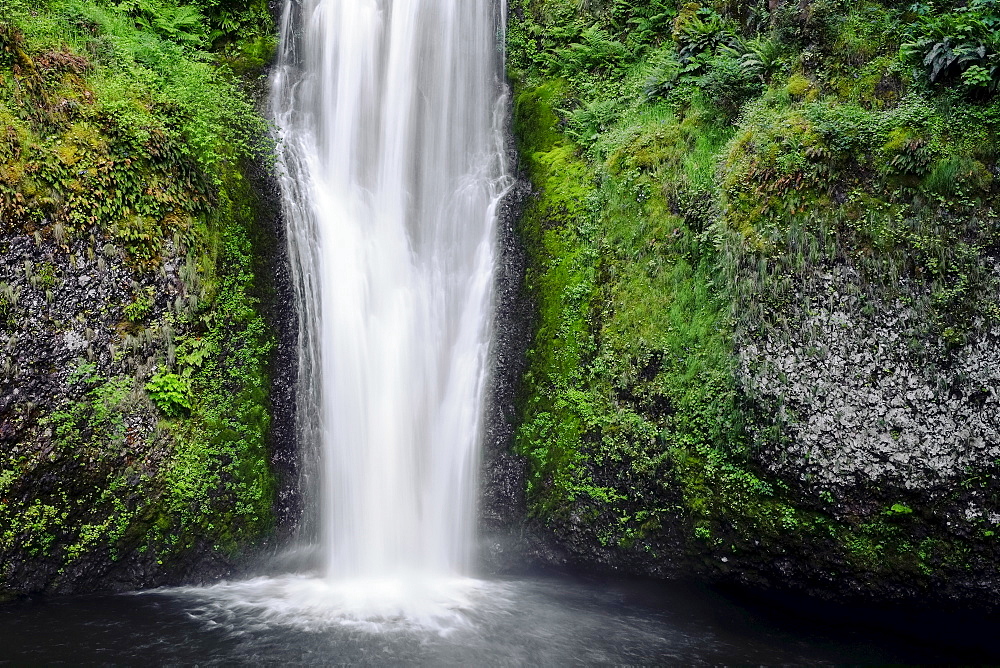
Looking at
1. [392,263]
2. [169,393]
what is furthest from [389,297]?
[169,393]

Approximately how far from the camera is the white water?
7512 mm

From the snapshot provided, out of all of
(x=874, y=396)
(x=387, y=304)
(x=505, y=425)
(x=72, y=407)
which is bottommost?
(x=505, y=425)

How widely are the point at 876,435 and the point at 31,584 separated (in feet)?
28.1

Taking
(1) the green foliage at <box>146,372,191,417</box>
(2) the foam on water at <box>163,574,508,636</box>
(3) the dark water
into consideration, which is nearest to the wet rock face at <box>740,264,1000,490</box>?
(3) the dark water

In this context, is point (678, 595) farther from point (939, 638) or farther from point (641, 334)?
point (641, 334)

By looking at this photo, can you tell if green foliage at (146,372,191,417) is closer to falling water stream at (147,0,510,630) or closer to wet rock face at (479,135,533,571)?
falling water stream at (147,0,510,630)

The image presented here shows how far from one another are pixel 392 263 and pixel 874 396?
19.7ft

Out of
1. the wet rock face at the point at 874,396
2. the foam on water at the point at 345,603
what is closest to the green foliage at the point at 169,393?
the foam on water at the point at 345,603

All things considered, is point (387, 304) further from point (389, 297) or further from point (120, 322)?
point (120, 322)

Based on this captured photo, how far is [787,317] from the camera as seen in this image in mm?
6477

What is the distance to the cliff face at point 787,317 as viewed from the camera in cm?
599

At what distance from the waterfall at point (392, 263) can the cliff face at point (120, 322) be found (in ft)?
2.38

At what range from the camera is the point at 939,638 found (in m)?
6.16

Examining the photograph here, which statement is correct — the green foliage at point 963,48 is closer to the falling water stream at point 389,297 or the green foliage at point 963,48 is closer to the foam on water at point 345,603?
the falling water stream at point 389,297
